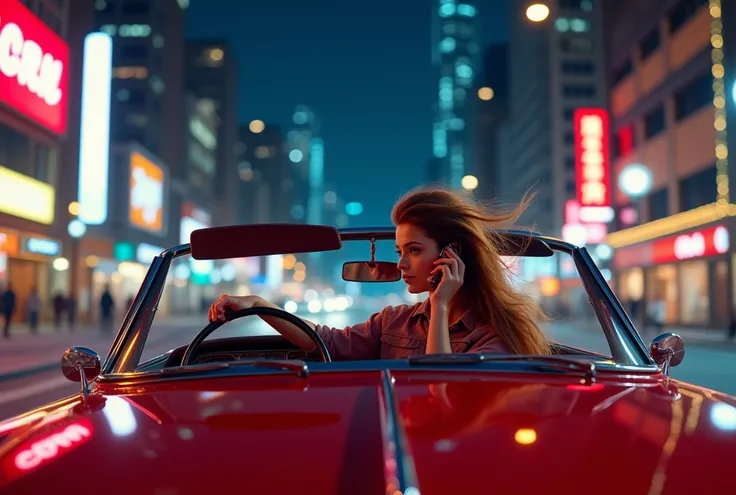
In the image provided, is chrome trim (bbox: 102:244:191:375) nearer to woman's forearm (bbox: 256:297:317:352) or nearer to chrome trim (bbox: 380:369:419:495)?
woman's forearm (bbox: 256:297:317:352)

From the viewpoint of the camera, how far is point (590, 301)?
2.71 metres

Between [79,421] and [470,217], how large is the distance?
150cm

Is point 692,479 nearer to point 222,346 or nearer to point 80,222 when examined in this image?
point 222,346

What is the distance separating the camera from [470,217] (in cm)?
280

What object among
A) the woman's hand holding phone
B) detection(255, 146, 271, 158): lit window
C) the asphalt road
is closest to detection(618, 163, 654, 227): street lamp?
the asphalt road

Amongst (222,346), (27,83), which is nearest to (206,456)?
(222,346)

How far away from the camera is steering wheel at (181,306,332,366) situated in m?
2.74

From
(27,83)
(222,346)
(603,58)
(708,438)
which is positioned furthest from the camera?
(603,58)

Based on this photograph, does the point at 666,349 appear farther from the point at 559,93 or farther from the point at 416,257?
the point at 559,93

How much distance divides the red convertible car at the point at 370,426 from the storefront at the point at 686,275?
27.3 metres

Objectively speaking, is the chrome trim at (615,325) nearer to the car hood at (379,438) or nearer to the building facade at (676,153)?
the car hood at (379,438)

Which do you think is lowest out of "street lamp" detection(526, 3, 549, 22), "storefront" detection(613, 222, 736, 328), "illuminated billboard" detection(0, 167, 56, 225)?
"storefront" detection(613, 222, 736, 328)

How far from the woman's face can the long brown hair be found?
28mm

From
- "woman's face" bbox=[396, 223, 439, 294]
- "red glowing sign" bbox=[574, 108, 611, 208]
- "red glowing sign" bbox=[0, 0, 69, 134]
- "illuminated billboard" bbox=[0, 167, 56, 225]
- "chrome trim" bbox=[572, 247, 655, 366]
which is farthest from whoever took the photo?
"red glowing sign" bbox=[574, 108, 611, 208]
